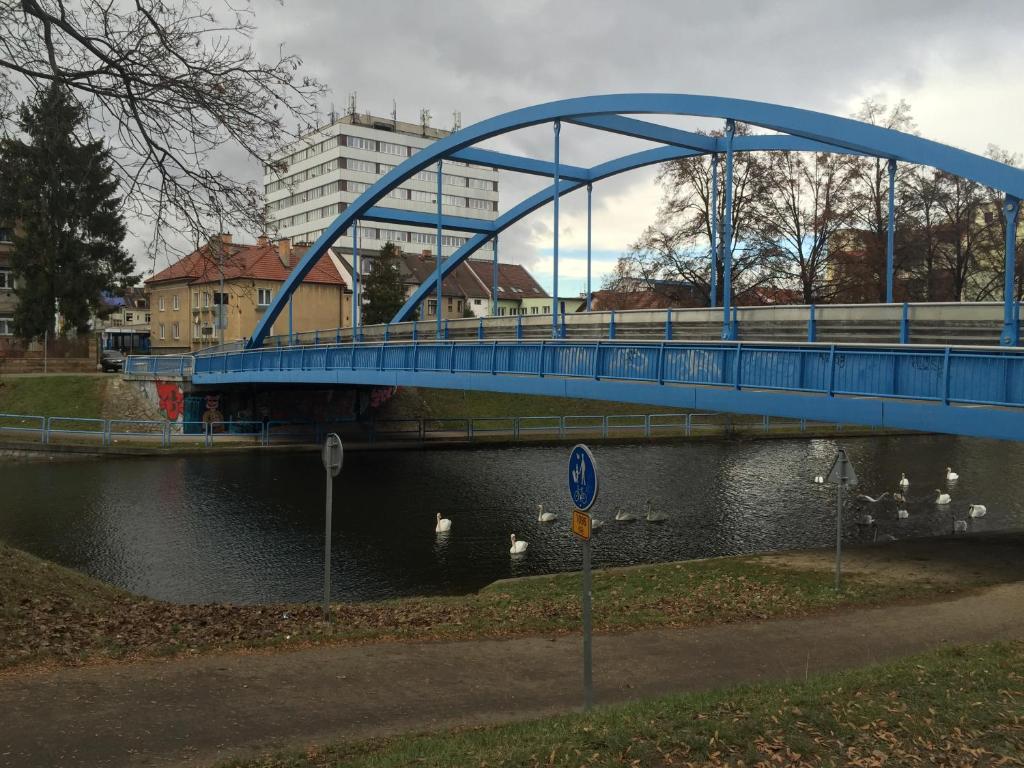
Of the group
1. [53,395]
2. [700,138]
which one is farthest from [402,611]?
[53,395]

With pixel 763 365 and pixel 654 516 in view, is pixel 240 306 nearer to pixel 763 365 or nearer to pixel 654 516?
pixel 654 516

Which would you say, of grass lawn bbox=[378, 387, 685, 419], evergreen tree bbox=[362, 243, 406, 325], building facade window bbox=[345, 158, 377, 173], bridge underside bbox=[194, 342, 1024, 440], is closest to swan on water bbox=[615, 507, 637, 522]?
bridge underside bbox=[194, 342, 1024, 440]

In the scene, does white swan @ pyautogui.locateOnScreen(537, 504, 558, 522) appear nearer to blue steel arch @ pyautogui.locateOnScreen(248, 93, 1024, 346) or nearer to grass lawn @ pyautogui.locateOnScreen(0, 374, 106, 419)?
blue steel arch @ pyautogui.locateOnScreen(248, 93, 1024, 346)

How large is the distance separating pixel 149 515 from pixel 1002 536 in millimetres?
18485

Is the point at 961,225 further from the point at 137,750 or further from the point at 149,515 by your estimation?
the point at 137,750

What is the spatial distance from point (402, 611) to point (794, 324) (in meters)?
10.4

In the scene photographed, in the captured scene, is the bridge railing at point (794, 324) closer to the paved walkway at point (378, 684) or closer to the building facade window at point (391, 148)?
the paved walkway at point (378, 684)

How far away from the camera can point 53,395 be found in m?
34.5

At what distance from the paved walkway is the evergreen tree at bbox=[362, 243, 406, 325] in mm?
43612

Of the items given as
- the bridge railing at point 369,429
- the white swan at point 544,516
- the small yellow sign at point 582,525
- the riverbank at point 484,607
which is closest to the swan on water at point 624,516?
the white swan at point 544,516

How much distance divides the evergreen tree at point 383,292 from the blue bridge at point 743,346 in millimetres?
23154

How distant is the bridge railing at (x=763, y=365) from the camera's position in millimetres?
10625

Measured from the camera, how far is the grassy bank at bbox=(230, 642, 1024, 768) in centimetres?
500

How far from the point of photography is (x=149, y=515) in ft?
64.4
